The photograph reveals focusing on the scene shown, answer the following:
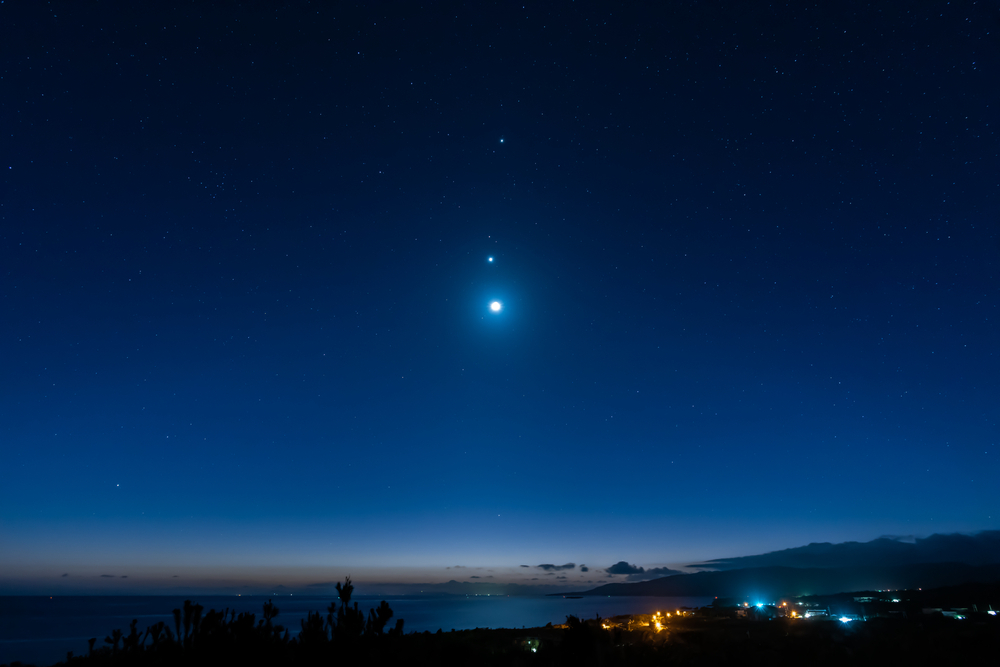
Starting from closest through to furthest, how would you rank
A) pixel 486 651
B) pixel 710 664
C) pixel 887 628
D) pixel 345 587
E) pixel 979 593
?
pixel 345 587 → pixel 710 664 → pixel 486 651 → pixel 887 628 → pixel 979 593

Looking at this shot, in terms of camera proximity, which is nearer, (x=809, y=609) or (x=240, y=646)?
(x=240, y=646)

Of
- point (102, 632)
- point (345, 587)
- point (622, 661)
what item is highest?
point (345, 587)

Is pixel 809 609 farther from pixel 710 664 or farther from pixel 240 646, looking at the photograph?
pixel 240 646

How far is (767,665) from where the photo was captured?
24484 mm

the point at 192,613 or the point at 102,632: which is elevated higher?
the point at 192,613

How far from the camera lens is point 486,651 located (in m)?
30.3

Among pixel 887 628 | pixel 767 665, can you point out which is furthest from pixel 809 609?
pixel 767 665

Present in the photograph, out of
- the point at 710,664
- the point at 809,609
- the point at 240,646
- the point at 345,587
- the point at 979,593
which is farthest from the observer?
the point at 979,593

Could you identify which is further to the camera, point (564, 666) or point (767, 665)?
point (767, 665)

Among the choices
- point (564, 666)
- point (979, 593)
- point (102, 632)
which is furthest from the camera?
point (102, 632)

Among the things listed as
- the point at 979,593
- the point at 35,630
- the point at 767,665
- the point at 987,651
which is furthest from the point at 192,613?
the point at 35,630

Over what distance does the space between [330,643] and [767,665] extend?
65.6 ft

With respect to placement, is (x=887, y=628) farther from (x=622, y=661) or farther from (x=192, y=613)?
(x=192, y=613)

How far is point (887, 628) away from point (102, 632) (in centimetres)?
14775
